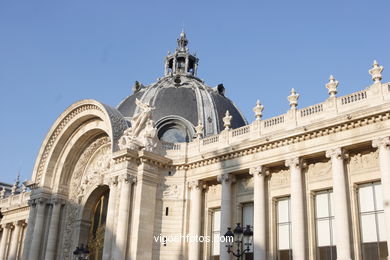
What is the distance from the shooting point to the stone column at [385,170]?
18.6 metres

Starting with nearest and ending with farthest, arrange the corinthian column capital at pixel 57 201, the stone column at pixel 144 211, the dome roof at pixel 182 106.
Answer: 1. the stone column at pixel 144 211
2. the dome roof at pixel 182 106
3. the corinthian column capital at pixel 57 201

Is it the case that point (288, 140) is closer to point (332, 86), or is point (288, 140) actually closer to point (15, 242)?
point (332, 86)

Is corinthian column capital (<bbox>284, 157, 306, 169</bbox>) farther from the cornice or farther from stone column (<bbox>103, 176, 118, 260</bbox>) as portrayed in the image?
stone column (<bbox>103, 176, 118, 260</bbox>)

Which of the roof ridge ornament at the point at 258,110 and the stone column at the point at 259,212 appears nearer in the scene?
the stone column at the point at 259,212

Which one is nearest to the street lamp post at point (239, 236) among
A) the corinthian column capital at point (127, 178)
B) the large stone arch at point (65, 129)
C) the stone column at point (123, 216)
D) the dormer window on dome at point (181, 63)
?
the stone column at point (123, 216)

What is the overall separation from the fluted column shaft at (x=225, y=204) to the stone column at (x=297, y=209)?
3673mm

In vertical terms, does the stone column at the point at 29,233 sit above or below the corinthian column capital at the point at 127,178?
below

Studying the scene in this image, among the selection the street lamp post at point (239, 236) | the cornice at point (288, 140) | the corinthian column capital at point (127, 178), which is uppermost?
the cornice at point (288, 140)

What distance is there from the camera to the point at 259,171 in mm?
23359

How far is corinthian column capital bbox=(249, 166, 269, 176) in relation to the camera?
2338 cm

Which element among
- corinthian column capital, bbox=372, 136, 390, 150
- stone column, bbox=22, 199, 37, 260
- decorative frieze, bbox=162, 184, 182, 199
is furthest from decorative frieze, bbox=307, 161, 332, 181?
stone column, bbox=22, 199, 37, 260

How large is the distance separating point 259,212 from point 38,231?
52.0 ft

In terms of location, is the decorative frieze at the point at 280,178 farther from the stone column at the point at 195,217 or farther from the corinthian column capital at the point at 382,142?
the corinthian column capital at the point at 382,142

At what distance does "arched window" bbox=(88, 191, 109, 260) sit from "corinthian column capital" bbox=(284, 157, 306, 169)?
12.6 meters
